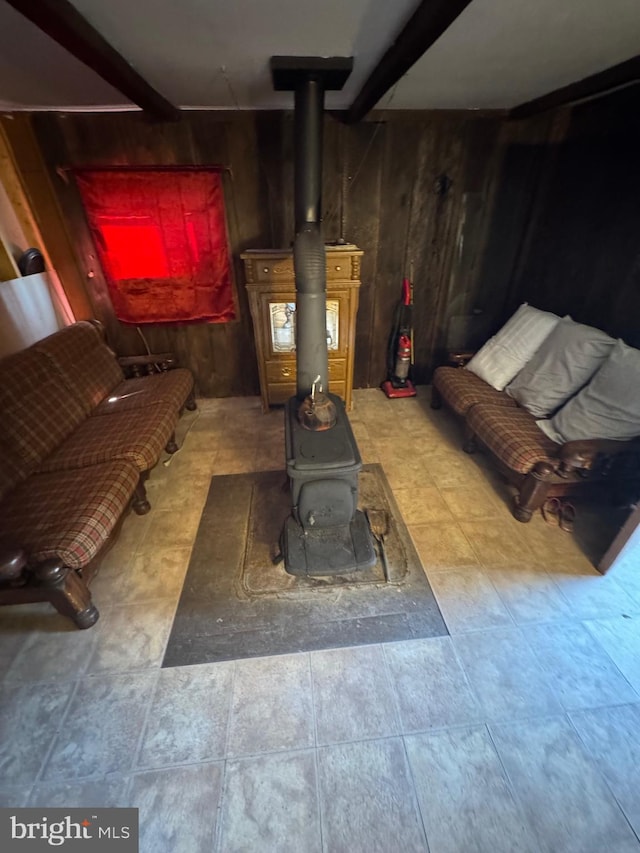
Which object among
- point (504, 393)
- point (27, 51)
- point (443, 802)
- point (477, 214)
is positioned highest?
point (27, 51)

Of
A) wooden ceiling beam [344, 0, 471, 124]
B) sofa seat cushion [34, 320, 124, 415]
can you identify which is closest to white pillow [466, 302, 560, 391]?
wooden ceiling beam [344, 0, 471, 124]

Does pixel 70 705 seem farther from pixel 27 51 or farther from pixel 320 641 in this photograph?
pixel 27 51

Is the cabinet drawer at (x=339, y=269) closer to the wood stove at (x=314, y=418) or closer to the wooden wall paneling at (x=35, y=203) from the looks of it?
the wood stove at (x=314, y=418)

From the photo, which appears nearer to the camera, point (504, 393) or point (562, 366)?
point (562, 366)

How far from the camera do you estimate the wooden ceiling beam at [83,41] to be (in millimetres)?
1109

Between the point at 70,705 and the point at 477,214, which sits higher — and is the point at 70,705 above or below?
below

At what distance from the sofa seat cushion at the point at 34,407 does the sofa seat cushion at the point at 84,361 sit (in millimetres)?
63

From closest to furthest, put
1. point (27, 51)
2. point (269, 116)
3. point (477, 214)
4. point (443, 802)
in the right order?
point (443, 802) → point (27, 51) → point (269, 116) → point (477, 214)

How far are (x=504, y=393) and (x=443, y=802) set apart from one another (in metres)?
2.23

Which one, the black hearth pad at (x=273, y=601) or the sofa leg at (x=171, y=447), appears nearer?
the black hearth pad at (x=273, y=601)

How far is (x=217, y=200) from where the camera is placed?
262cm

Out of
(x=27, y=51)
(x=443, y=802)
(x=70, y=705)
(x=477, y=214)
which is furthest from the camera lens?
(x=477, y=214)

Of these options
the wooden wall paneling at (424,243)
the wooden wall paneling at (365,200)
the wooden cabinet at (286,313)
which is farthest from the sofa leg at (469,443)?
the wooden wall paneling at (365,200)

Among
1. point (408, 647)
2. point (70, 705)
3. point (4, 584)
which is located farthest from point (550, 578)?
point (4, 584)
